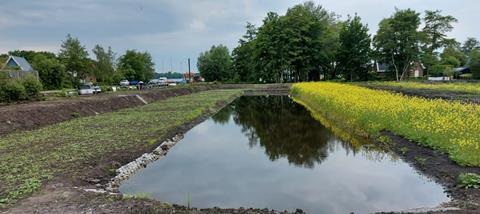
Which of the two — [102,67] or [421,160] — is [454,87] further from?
[102,67]

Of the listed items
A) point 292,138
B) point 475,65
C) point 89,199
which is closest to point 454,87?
point 475,65

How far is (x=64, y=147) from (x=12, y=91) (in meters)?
19.9

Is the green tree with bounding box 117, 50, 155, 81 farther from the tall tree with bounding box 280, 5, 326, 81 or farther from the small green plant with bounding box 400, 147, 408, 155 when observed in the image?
the small green plant with bounding box 400, 147, 408, 155

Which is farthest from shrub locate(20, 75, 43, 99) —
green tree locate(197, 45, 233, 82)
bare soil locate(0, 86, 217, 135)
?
green tree locate(197, 45, 233, 82)

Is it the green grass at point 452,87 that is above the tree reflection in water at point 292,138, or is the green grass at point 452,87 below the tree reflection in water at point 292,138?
above

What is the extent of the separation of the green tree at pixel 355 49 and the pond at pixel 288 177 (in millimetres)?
52146

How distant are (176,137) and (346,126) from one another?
8629mm

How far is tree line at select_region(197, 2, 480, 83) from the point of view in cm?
6197

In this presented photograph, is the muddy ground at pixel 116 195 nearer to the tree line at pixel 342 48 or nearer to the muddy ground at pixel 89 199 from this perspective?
the muddy ground at pixel 89 199

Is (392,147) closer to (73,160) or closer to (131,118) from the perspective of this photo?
(73,160)

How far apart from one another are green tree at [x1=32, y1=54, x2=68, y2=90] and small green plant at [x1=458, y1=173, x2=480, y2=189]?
49.9 m

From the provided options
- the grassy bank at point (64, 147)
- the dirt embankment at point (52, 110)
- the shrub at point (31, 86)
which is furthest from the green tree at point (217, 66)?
the grassy bank at point (64, 147)

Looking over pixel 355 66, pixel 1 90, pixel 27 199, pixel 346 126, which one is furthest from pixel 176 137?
pixel 355 66

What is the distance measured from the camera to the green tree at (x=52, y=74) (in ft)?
161
